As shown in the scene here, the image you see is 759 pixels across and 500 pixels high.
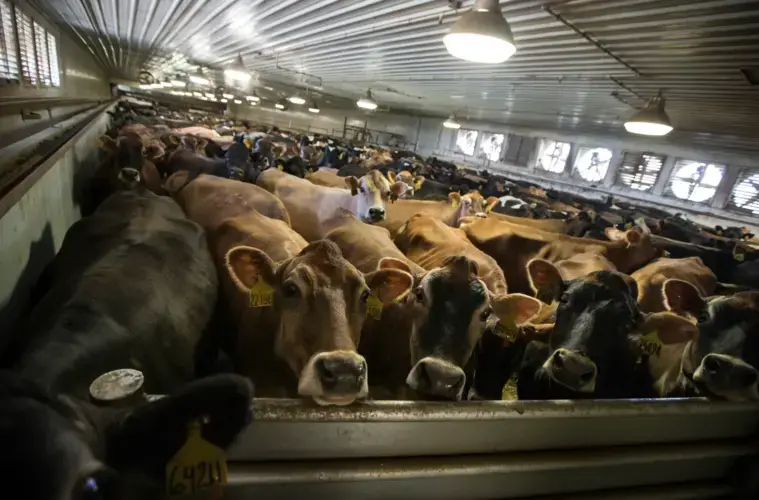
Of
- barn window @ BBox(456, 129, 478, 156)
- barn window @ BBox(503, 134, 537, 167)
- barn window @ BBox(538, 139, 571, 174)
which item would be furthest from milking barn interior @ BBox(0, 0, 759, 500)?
barn window @ BBox(456, 129, 478, 156)

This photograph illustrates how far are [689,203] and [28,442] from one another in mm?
16263

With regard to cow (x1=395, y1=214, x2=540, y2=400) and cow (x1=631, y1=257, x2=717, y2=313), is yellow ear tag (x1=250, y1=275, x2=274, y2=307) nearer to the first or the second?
cow (x1=395, y1=214, x2=540, y2=400)

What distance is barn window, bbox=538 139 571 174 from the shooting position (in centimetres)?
1802

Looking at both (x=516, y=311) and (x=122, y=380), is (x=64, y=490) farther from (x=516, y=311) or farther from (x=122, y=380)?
(x=516, y=311)

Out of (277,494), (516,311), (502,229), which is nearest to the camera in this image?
(277,494)

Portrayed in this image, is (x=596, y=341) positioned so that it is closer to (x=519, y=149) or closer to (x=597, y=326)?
(x=597, y=326)

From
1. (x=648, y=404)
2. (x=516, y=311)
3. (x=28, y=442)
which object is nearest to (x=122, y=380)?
(x=28, y=442)

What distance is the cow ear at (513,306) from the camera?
271cm

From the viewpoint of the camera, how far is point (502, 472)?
1.45 m

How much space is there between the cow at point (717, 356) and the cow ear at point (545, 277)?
64 cm

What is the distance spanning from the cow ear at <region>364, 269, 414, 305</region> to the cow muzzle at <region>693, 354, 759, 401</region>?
1.59 m

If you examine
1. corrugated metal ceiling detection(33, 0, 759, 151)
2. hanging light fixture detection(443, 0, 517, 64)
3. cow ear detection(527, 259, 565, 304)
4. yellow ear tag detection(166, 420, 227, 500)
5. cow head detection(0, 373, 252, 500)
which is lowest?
cow ear detection(527, 259, 565, 304)

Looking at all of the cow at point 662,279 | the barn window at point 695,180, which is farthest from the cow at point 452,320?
the barn window at point 695,180

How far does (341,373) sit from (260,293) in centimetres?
80
